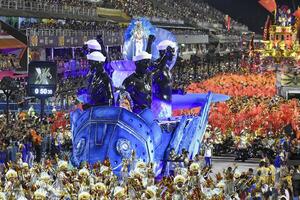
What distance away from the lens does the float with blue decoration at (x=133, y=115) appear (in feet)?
72.4

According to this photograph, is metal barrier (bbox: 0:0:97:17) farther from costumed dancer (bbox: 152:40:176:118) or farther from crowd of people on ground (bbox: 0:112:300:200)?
crowd of people on ground (bbox: 0:112:300:200)

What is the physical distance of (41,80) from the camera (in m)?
37.9

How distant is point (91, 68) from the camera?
933 inches

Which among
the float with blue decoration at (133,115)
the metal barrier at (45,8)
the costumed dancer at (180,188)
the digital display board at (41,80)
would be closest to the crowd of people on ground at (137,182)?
the costumed dancer at (180,188)

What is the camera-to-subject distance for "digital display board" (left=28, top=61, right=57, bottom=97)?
124 feet

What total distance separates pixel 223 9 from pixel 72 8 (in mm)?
108358

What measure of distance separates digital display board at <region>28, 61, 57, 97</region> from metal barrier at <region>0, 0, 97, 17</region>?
19668mm

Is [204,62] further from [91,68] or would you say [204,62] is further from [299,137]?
[91,68]

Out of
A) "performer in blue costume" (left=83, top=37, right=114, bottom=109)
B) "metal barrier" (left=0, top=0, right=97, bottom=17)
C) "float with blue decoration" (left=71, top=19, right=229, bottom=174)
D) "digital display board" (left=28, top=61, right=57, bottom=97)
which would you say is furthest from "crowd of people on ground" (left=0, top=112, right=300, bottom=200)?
"metal barrier" (left=0, top=0, right=97, bottom=17)

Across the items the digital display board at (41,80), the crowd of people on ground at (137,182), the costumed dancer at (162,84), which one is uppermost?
the costumed dancer at (162,84)

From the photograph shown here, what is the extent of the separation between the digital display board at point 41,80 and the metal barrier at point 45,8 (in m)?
19.7

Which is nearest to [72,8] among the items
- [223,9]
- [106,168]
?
[106,168]

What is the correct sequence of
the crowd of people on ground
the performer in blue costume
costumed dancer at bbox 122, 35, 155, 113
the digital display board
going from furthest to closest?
the digital display board, costumed dancer at bbox 122, 35, 155, 113, the performer in blue costume, the crowd of people on ground

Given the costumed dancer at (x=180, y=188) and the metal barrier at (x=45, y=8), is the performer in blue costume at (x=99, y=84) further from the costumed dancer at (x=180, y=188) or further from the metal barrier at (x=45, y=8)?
the metal barrier at (x=45, y=8)
